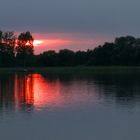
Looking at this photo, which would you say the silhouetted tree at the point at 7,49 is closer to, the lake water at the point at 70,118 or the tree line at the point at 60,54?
the tree line at the point at 60,54

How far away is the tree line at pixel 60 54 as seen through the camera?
11669 cm

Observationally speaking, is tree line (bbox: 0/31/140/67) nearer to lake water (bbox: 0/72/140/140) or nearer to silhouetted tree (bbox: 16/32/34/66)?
silhouetted tree (bbox: 16/32/34/66)

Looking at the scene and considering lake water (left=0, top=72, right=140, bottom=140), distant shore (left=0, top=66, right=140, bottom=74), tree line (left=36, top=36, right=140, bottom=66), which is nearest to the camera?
lake water (left=0, top=72, right=140, bottom=140)

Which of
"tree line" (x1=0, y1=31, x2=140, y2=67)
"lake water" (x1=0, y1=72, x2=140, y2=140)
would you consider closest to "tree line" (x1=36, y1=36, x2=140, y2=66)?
"tree line" (x1=0, y1=31, x2=140, y2=67)

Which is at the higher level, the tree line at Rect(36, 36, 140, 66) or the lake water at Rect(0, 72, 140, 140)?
the tree line at Rect(36, 36, 140, 66)

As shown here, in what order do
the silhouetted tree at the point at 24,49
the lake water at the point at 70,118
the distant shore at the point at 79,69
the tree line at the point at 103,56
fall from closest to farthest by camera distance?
1. the lake water at the point at 70,118
2. the distant shore at the point at 79,69
3. the tree line at the point at 103,56
4. the silhouetted tree at the point at 24,49

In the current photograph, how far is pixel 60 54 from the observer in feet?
408

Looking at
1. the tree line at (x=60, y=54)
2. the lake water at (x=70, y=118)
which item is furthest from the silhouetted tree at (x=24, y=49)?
the lake water at (x=70, y=118)

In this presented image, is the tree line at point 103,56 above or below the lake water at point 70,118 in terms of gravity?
above

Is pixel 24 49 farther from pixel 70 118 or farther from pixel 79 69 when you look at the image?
pixel 70 118

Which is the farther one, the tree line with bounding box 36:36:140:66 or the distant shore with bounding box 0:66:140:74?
the tree line with bounding box 36:36:140:66

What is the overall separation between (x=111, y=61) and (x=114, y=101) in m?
81.2

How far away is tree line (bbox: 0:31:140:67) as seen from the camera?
116688 mm

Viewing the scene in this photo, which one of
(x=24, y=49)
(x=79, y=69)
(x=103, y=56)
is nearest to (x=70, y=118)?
(x=79, y=69)
